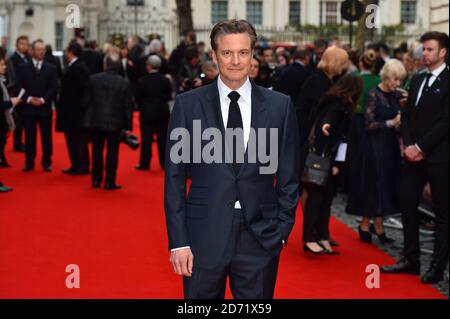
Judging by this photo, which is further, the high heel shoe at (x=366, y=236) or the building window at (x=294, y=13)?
the building window at (x=294, y=13)

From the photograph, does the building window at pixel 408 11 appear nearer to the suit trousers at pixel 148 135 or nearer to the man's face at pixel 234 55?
the suit trousers at pixel 148 135

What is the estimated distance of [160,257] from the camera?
308 inches

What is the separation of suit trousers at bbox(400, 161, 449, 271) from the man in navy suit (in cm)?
359

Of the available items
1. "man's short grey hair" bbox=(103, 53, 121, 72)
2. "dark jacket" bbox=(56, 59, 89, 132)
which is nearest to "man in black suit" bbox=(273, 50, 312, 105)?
"man's short grey hair" bbox=(103, 53, 121, 72)

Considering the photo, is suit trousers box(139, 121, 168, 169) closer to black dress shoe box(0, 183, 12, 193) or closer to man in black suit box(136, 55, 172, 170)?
man in black suit box(136, 55, 172, 170)

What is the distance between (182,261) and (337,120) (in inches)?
164

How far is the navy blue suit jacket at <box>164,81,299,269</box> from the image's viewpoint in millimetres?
3785

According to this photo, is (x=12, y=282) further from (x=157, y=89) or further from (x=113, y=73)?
(x=157, y=89)

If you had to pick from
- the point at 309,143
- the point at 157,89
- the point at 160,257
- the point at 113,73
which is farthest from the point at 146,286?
the point at 157,89

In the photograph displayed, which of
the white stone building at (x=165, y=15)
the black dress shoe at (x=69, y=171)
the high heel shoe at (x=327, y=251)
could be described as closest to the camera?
the high heel shoe at (x=327, y=251)

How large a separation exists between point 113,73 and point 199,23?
4223cm

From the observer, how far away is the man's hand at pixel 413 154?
7.11m

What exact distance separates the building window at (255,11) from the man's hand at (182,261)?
160ft

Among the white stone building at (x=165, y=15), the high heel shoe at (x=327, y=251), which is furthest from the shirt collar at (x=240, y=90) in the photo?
the white stone building at (x=165, y=15)
